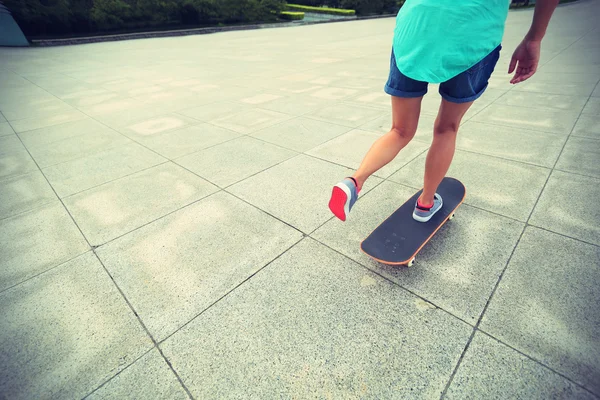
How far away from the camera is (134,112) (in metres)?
5.93

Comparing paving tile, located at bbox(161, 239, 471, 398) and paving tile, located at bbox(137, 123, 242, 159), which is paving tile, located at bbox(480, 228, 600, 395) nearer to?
paving tile, located at bbox(161, 239, 471, 398)

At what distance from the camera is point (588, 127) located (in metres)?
3.93

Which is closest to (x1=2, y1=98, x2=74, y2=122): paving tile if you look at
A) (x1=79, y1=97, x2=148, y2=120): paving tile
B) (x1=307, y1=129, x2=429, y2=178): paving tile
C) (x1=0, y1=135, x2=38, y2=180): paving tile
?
(x1=79, y1=97, x2=148, y2=120): paving tile

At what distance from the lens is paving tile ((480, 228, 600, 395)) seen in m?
1.50

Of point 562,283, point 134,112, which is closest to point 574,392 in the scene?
point 562,283

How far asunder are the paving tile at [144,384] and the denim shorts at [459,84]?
215cm

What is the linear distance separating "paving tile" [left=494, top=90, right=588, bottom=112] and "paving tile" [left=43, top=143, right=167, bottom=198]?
5895 millimetres

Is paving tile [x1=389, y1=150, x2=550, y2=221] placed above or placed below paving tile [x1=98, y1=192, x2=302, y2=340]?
above

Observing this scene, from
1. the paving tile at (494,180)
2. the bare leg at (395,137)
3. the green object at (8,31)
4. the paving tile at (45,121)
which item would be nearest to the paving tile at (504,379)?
the bare leg at (395,137)

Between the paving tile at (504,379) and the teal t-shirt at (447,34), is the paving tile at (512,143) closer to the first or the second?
the teal t-shirt at (447,34)

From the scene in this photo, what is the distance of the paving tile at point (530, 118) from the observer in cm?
405

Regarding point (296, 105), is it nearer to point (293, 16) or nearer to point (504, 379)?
point (504, 379)

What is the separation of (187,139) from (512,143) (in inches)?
178

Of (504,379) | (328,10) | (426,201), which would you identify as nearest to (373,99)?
(426,201)
